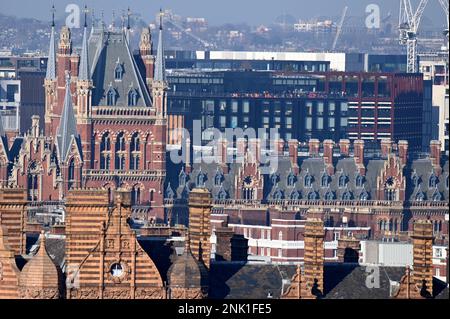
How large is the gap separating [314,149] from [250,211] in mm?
14289

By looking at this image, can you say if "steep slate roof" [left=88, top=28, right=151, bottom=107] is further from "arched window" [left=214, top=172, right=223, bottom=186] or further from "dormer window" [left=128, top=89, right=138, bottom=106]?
"arched window" [left=214, top=172, right=223, bottom=186]

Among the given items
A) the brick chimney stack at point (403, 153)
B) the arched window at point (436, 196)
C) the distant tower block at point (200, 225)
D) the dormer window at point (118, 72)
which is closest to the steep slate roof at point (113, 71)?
the dormer window at point (118, 72)

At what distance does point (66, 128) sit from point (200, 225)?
107 meters

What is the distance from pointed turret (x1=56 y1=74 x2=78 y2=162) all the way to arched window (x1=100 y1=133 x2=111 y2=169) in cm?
162

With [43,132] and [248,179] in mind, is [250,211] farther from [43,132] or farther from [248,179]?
[43,132]

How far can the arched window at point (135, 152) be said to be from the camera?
172250mm

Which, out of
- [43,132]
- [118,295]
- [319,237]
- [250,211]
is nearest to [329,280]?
[319,237]

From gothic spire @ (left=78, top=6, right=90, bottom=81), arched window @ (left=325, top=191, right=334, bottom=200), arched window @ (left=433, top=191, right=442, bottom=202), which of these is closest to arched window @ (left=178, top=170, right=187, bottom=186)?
gothic spire @ (left=78, top=6, right=90, bottom=81)

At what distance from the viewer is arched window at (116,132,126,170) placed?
563ft

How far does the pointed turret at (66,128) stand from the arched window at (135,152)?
10.2ft

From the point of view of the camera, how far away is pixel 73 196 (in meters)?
63.9

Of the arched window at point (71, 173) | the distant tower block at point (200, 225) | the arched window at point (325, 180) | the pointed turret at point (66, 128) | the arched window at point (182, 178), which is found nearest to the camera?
the distant tower block at point (200, 225)

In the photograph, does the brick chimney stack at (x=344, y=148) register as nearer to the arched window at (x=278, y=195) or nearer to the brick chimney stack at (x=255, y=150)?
the brick chimney stack at (x=255, y=150)

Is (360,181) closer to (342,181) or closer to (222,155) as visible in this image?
(342,181)
